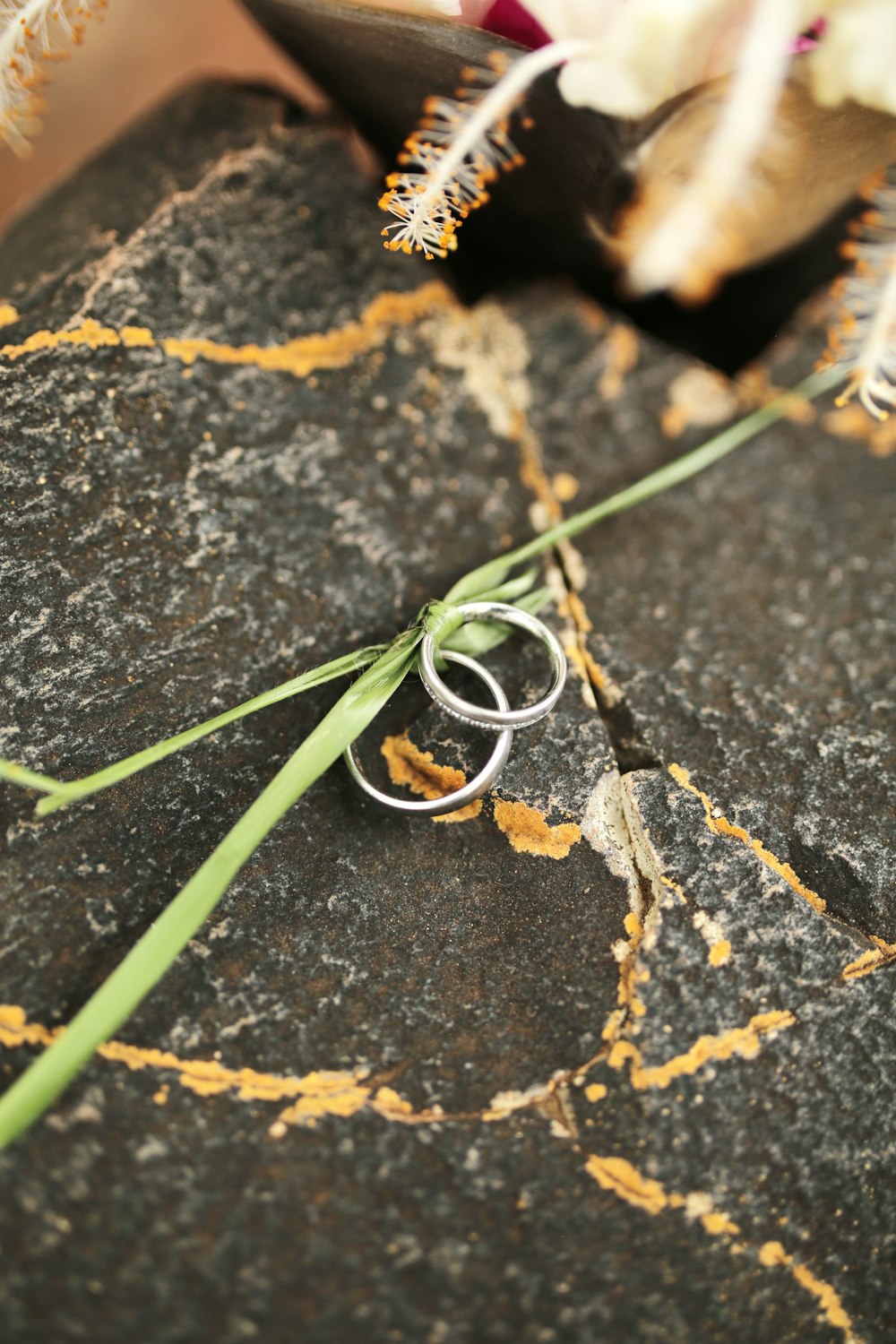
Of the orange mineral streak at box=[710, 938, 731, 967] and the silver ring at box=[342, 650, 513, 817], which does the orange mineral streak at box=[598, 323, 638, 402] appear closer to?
the silver ring at box=[342, 650, 513, 817]

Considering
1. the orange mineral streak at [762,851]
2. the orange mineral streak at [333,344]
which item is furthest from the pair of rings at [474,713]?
the orange mineral streak at [333,344]

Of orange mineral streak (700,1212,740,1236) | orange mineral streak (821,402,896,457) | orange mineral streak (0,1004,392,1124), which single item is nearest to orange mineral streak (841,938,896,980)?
orange mineral streak (700,1212,740,1236)

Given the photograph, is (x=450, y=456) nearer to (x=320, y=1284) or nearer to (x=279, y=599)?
(x=279, y=599)

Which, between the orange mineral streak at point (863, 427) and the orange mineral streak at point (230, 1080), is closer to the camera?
the orange mineral streak at point (230, 1080)

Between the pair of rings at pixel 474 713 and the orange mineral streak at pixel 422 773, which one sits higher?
the pair of rings at pixel 474 713

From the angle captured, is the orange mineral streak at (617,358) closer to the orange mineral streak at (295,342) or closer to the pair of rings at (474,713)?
the orange mineral streak at (295,342)

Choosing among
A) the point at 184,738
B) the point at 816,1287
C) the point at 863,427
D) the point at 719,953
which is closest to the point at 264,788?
the point at 184,738
